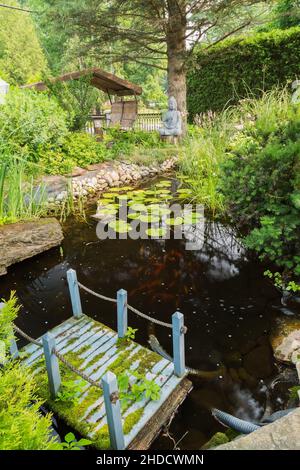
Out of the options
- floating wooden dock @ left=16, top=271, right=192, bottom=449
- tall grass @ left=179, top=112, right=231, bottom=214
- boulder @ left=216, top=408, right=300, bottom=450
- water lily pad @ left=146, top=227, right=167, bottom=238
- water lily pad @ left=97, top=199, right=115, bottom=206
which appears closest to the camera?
boulder @ left=216, top=408, right=300, bottom=450

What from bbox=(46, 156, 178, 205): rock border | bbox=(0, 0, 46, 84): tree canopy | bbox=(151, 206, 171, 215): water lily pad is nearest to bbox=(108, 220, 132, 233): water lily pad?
bbox=(151, 206, 171, 215): water lily pad

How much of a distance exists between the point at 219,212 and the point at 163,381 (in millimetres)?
3787

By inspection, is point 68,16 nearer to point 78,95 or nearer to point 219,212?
point 78,95

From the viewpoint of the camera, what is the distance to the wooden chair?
12.0m

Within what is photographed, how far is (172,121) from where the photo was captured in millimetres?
9430

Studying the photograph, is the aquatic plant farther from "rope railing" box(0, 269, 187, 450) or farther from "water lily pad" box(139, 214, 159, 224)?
"water lily pad" box(139, 214, 159, 224)

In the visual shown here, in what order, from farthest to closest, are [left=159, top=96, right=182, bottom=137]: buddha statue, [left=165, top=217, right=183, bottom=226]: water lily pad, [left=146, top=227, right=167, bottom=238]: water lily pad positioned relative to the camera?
1. [left=159, top=96, right=182, bottom=137]: buddha statue
2. [left=165, top=217, right=183, bottom=226]: water lily pad
3. [left=146, top=227, right=167, bottom=238]: water lily pad

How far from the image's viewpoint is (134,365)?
7.48ft

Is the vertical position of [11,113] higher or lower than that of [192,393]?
higher

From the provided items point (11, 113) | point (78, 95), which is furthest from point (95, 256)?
point (78, 95)

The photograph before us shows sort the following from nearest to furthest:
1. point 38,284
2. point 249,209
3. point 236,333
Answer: point 236,333
point 249,209
point 38,284

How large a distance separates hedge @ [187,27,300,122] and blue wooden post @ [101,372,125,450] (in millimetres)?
9245

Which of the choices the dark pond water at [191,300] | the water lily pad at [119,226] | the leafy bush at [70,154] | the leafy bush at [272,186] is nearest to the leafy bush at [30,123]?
the leafy bush at [70,154]

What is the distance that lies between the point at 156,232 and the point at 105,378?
338 centimetres
